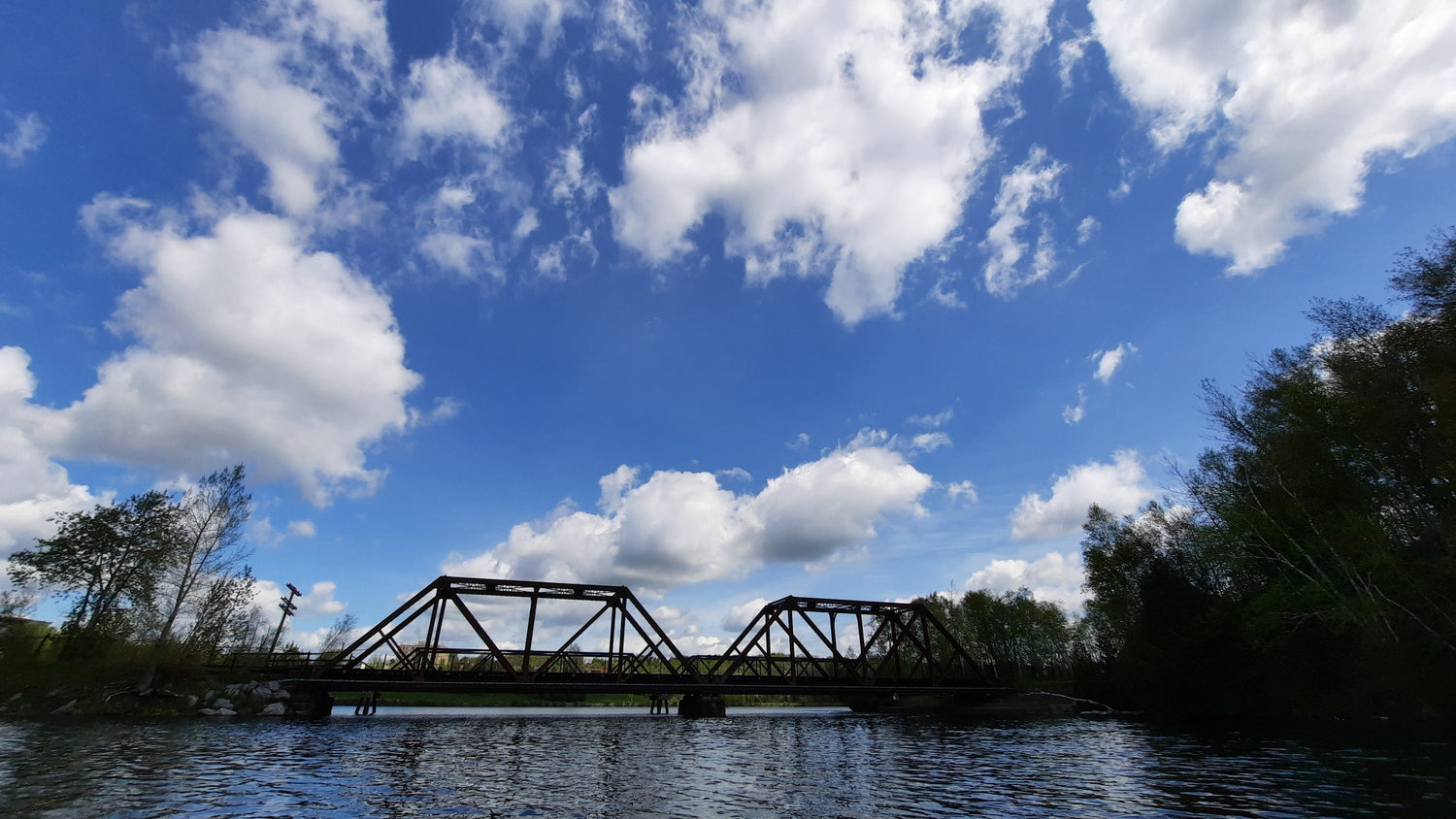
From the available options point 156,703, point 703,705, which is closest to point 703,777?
point 703,705

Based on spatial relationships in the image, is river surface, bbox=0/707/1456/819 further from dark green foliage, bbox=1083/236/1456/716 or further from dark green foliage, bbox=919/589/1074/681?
dark green foliage, bbox=919/589/1074/681

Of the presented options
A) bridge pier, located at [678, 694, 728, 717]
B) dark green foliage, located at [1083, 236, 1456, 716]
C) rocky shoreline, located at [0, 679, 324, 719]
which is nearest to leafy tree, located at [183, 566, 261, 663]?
rocky shoreline, located at [0, 679, 324, 719]

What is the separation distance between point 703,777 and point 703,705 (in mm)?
37797

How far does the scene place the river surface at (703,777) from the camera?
442 inches

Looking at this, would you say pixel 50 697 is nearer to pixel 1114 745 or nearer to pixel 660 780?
pixel 660 780

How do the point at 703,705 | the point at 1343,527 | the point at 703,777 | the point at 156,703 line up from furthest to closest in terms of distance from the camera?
the point at 703,705
the point at 156,703
the point at 1343,527
the point at 703,777

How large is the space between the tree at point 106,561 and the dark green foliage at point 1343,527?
67344 millimetres

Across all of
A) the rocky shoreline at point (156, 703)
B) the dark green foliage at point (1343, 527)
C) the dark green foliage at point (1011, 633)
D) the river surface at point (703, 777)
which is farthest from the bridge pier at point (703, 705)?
the dark green foliage at point (1011, 633)

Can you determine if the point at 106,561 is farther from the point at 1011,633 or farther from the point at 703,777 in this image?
the point at 1011,633

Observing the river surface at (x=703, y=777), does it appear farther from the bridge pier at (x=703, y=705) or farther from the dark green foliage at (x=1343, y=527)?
the bridge pier at (x=703, y=705)

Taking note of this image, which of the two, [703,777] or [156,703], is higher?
[156,703]

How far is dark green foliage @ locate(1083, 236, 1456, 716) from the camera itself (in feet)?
84.1

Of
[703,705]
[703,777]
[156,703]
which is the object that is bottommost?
[703,705]

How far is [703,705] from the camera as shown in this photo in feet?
167
